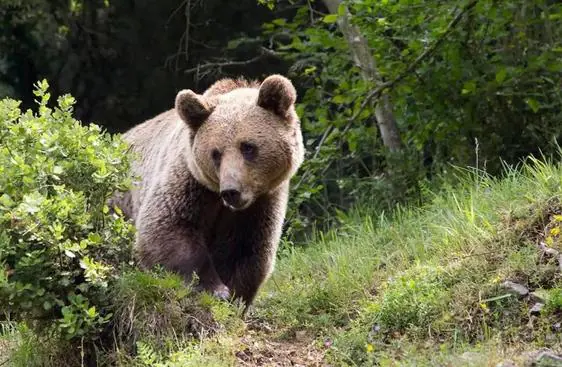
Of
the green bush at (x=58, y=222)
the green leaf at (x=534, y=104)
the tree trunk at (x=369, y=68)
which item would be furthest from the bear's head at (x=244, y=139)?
the green leaf at (x=534, y=104)

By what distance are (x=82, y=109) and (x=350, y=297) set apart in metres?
6.56

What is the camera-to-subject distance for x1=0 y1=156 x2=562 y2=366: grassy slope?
5172 millimetres

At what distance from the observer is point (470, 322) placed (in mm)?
5340

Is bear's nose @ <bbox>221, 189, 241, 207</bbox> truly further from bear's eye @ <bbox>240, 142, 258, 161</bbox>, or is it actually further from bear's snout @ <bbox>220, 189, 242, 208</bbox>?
bear's eye @ <bbox>240, 142, 258, 161</bbox>

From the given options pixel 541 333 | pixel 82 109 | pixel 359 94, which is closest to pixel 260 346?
pixel 541 333

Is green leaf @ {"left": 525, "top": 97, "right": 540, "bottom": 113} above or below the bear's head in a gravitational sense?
below

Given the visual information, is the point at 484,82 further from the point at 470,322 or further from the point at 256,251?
the point at 470,322

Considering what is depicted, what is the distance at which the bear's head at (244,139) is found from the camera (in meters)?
6.21

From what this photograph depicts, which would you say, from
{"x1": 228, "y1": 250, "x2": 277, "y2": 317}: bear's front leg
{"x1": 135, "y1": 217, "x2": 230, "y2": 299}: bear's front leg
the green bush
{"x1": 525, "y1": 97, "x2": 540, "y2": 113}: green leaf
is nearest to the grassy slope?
{"x1": 228, "y1": 250, "x2": 277, "y2": 317}: bear's front leg

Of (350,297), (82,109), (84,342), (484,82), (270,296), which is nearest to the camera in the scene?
(84,342)

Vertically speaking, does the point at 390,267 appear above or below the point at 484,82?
below

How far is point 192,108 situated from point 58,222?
1500mm

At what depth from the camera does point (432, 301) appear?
5.52 meters

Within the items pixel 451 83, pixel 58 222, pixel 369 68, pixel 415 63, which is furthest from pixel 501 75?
pixel 58 222
